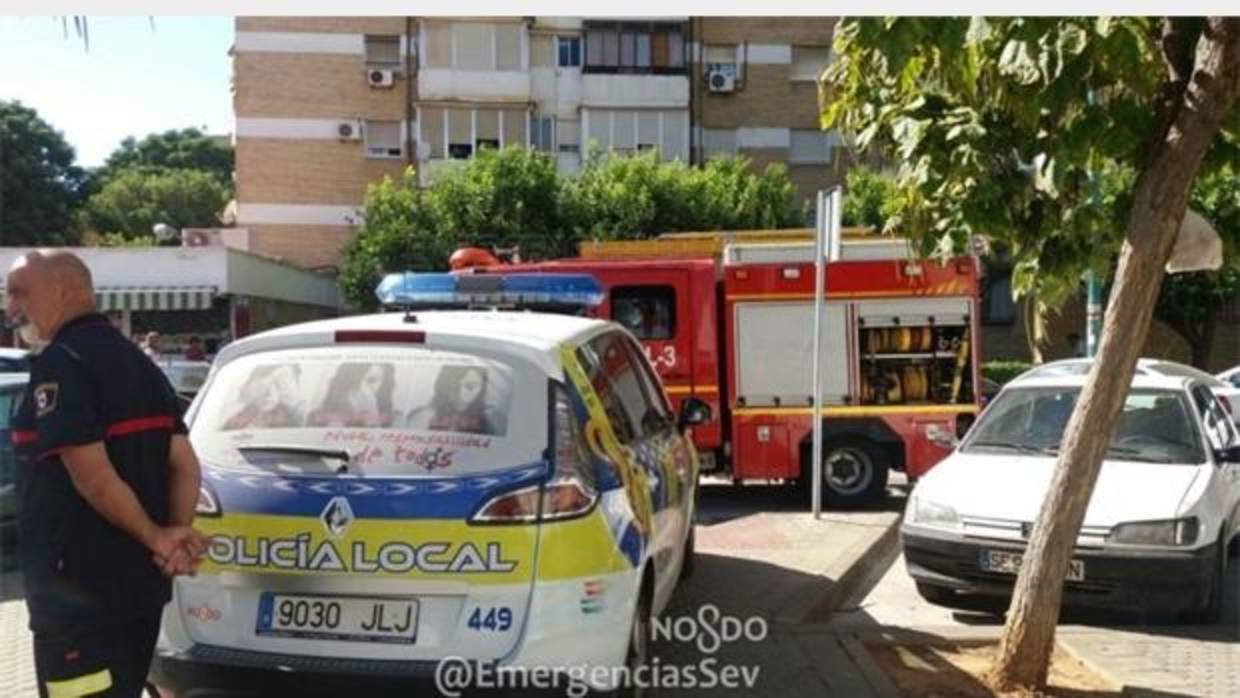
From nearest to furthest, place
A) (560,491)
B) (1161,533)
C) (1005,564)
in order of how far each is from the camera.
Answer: (560,491), (1161,533), (1005,564)

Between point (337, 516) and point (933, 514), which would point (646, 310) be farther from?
point (337, 516)

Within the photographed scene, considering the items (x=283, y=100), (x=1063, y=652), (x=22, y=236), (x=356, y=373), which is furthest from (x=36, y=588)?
(x=283, y=100)

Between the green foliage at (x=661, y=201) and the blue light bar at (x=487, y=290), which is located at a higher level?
the green foliage at (x=661, y=201)

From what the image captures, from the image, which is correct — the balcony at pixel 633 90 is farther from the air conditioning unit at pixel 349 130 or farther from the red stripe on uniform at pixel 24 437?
the red stripe on uniform at pixel 24 437

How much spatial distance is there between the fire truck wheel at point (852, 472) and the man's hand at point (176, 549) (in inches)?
328

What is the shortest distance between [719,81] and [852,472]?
79.6 feet

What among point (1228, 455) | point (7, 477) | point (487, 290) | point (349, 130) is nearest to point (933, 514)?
point (1228, 455)

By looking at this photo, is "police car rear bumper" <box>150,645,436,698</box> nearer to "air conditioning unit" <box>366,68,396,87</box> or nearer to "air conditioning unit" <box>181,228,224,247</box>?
"air conditioning unit" <box>181,228,224,247</box>

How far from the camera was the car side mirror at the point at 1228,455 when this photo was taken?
6961mm

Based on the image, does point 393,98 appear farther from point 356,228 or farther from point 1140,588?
point 1140,588

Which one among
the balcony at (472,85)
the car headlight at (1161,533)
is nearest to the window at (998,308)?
the balcony at (472,85)

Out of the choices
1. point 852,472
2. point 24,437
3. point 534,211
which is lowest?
point 852,472

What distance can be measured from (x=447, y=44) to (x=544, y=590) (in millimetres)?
30049

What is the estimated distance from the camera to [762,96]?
3438 centimetres
